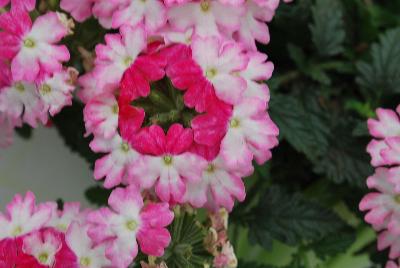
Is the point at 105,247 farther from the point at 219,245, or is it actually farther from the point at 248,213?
the point at 248,213

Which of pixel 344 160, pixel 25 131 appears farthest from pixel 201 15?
pixel 25 131

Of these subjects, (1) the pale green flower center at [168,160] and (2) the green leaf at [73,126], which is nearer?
(1) the pale green flower center at [168,160]

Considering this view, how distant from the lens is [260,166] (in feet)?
3.65

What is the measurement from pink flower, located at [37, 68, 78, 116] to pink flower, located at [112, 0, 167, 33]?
8 centimetres

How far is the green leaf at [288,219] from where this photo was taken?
1.09m

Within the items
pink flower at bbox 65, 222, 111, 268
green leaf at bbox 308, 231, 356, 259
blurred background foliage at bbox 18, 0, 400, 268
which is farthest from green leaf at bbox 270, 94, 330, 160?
pink flower at bbox 65, 222, 111, 268

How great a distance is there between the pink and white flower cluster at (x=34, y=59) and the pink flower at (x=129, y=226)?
0.14m

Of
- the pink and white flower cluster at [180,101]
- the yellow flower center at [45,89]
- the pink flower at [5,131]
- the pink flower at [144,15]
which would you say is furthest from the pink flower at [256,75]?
the pink flower at [5,131]

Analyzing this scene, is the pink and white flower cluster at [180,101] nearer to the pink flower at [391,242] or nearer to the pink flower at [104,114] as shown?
the pink flower at [104,114]

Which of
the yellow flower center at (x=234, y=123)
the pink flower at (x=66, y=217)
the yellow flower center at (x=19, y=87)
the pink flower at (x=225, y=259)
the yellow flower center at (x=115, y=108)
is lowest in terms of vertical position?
the pink flower at (x=225, y=259)

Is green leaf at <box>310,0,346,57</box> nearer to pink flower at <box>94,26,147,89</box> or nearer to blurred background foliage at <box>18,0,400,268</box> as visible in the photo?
blurred background foliage at <box>18,0,400,268</box>

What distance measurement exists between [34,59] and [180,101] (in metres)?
0.17

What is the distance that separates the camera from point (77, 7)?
0.93 m

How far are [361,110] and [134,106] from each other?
40cm
